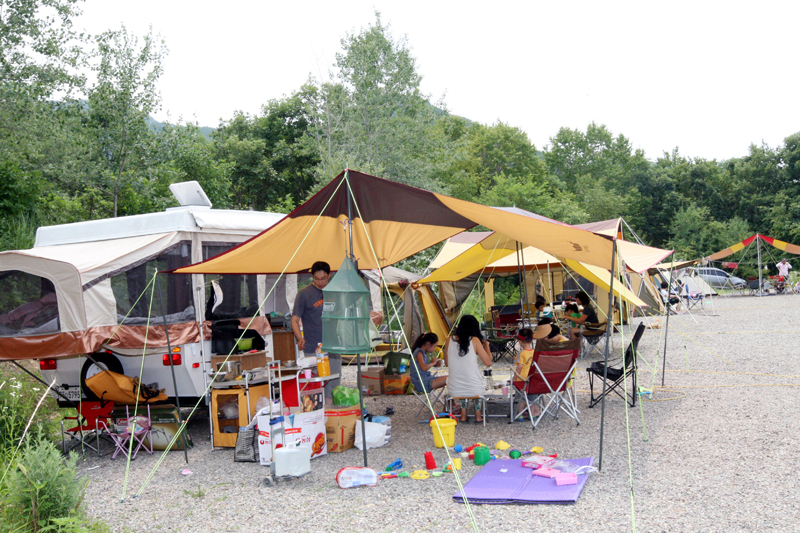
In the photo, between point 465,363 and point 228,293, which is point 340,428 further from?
point 228,293

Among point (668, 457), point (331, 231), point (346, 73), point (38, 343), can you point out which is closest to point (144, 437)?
point (38, 343)

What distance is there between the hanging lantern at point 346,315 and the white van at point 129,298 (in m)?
1.38

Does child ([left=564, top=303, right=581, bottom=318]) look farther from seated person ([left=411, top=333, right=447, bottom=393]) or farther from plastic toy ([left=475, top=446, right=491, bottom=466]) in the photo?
plastic toy ([left=475, top=446, right=491, bottom=466])

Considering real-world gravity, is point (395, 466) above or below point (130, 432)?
below

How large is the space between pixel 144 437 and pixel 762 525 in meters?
4.69

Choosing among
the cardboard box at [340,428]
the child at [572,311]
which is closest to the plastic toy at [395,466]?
the cardboard box at [340,428]

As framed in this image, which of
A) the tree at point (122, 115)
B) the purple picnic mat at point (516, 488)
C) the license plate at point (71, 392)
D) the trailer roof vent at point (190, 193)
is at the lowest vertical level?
the purple picnic mat at point (516, 488)

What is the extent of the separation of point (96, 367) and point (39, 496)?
254 cm

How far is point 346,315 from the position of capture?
4574mm

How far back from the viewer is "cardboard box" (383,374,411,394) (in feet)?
24.9

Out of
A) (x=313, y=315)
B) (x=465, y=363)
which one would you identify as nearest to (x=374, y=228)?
(x=313, y=315)

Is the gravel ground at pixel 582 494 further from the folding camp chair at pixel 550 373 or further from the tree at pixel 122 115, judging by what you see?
the tree at pixel 122 115

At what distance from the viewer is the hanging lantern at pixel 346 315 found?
4570 mm

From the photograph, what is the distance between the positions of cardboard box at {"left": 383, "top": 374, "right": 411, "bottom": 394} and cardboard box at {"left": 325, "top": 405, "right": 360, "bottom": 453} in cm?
234
